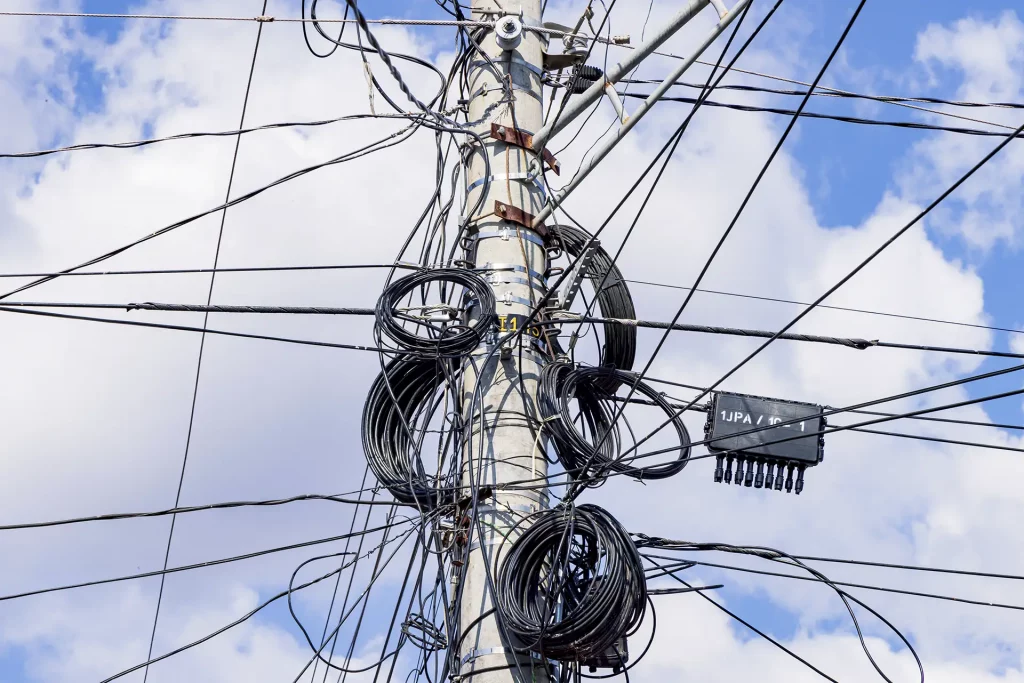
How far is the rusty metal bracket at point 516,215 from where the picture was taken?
28.2 feet

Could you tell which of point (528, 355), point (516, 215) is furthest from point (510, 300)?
point (516, 215)

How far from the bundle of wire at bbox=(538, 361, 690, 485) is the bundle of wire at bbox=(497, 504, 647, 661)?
486mm

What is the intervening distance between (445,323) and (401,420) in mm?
756

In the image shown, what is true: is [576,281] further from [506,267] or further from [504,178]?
[504,178]

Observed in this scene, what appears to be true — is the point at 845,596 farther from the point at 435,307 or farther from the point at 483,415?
the point at 435,307

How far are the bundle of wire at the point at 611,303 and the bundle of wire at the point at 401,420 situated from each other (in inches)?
49.5

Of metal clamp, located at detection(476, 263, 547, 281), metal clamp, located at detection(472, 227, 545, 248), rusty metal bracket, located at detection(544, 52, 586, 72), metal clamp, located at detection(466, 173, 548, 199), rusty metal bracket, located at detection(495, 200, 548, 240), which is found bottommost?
metal clamp, located at detection(476, 263, 547, 281)

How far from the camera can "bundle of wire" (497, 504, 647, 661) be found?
7211 mm

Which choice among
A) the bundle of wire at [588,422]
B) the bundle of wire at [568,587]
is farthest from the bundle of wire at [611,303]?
the bundle of wire at [568,587]

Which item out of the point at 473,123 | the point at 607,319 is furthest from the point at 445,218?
the point at 607,319

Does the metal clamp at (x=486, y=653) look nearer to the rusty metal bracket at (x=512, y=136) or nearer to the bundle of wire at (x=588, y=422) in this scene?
the bundle of wire at (x=588, y=422)

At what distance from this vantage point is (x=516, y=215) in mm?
8633

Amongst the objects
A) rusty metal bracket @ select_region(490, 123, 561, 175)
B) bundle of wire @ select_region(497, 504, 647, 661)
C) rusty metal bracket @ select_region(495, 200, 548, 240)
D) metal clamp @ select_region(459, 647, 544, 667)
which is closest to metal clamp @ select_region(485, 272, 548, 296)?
rusty metal bracket @ select_region(495, 200, 548, 240)

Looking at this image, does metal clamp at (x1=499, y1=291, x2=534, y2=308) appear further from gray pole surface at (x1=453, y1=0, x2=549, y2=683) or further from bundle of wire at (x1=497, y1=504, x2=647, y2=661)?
bundle of wire at (x1=497, y1=504, x2=647, y2=661)
